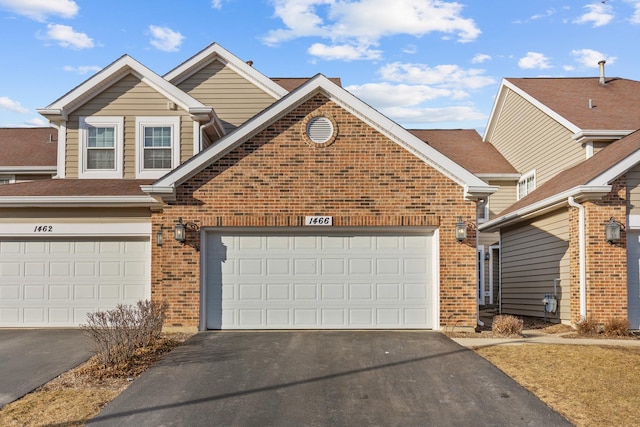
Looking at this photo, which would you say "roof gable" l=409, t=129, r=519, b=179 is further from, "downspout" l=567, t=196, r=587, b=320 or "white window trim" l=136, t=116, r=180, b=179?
"white window trim" l=136, t=116, r=180, b=179

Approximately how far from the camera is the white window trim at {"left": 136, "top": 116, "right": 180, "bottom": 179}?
1603cm

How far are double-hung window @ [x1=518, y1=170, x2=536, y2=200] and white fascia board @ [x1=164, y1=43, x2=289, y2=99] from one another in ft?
30.5

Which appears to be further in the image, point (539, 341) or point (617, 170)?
point (617, 170)

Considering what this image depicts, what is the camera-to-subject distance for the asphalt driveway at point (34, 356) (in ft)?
28.0

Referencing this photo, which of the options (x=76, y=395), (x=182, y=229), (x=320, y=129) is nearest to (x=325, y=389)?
(x=76, y=395)

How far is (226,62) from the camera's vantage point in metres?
19.5

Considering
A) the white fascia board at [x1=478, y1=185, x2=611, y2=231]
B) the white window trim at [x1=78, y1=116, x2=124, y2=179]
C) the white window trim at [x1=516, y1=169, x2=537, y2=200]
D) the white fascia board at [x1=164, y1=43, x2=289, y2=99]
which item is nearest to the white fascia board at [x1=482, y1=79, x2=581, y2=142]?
the white window trim at [x1=516, y1=169, x2=537, y2=200]

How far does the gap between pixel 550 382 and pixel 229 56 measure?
14.4 m

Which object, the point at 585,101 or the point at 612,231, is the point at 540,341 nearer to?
the point at 612,231

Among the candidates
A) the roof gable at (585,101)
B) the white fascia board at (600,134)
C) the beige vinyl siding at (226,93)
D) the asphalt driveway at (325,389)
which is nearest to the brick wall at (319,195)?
the asphalt driveway at (325,389)

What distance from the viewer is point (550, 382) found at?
8391 millimetres

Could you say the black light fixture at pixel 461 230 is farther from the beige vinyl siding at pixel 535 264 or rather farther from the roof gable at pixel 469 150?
the roof gable at pixel 469 150

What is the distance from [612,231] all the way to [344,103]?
637 centimetres

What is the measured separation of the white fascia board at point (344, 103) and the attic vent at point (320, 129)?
533 millimetres
